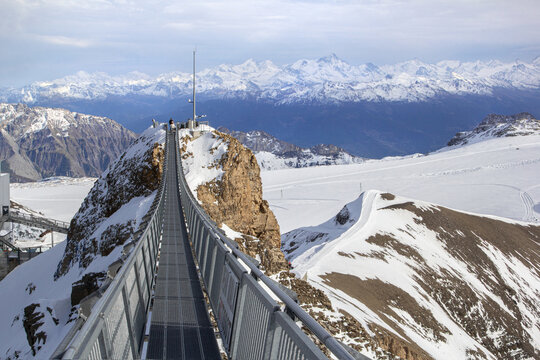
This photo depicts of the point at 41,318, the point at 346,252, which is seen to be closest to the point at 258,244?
the point at 41,318

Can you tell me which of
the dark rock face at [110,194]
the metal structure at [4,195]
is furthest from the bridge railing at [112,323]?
the metal structure at [4,195]

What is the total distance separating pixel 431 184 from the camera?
14375cm

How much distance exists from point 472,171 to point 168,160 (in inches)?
5473

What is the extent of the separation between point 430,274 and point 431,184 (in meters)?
93.6

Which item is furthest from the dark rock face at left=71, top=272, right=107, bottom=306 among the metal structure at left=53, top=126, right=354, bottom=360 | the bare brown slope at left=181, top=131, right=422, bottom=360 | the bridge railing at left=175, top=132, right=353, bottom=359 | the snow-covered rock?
the bridge railing at left=175, top=132, right=353, bottom=359

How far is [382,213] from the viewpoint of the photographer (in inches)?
2815

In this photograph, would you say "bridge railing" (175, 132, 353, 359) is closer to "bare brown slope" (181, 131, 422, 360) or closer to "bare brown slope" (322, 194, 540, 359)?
"bare brown slope" (181, 131, 422, 360)

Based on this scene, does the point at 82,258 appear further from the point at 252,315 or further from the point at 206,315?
the point at 252,315

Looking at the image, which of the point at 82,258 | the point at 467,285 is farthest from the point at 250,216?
the point at 467,285

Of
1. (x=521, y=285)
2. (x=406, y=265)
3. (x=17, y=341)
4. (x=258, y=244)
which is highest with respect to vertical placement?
(x=258, y=244)

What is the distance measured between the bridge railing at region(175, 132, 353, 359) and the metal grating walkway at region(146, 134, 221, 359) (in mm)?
316

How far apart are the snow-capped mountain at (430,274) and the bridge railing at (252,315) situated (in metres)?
16.4

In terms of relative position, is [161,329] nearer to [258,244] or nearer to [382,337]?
[382,337]

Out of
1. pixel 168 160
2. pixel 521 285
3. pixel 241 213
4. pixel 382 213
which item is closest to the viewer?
pixel 241 213
